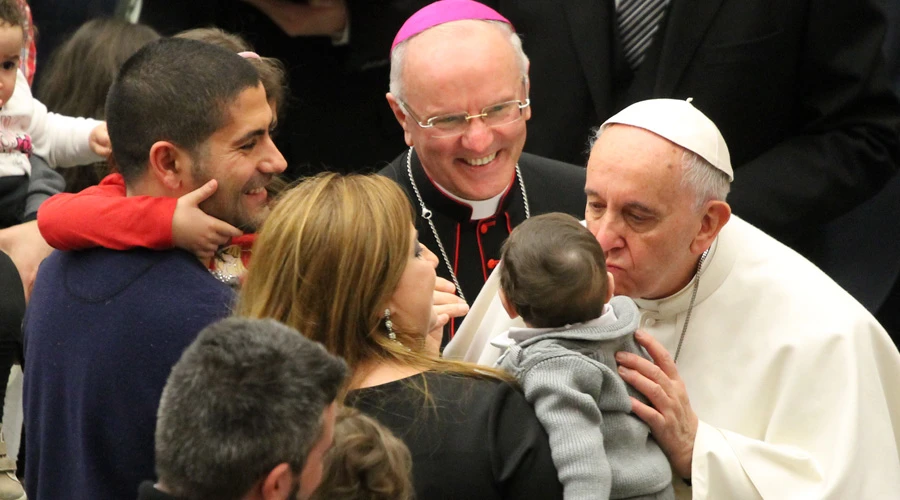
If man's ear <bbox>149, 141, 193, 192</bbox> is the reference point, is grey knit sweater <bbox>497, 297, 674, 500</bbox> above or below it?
below

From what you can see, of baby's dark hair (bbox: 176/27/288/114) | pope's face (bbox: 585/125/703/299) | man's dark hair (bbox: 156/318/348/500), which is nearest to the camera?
man's dark hair (bbox: 156/318/348/500)

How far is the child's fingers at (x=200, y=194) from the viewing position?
9.98 feet

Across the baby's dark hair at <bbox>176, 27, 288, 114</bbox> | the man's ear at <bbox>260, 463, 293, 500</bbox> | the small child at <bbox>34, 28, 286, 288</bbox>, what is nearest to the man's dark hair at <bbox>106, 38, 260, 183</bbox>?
the small child at <bbox>34, 28, 286, 288</bbox>

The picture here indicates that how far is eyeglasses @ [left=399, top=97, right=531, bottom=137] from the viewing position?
13.2 ft

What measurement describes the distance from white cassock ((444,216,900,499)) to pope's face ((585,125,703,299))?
0.22m

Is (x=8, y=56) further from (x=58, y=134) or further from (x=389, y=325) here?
(x=389, y=325)

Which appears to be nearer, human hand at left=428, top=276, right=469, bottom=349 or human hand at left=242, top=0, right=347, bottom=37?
human hand at left=428, top=276, right=469, bottom=349

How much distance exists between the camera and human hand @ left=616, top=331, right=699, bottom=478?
2893mm

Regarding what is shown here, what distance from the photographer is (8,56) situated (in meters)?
3.87

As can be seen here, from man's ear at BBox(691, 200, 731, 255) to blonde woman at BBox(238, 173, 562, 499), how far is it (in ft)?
3.28

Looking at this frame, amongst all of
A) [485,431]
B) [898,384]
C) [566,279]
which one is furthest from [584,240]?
[898,384]

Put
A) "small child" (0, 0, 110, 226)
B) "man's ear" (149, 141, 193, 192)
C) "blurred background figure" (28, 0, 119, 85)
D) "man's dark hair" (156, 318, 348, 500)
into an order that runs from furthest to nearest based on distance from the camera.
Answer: "blurred background figure" (28, 0, 119, 85)
"small child" (0, 0, 110, 226)
"man's ear" (149, 141, 193, 192)
"man's dark hair" (156, 318, 348, 500)

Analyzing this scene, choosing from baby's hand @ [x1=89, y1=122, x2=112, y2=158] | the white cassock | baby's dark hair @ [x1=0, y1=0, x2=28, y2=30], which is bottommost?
the white cassock

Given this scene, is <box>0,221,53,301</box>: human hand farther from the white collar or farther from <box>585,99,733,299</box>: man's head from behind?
<box>585,99,733,299</box>: man's head from behind
